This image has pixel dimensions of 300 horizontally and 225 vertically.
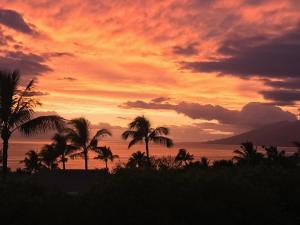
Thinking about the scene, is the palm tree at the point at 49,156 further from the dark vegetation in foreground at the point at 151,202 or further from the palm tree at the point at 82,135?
the dark vegetation in foreground at the point at 151,202

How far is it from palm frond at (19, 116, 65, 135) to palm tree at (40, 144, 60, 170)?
35.0m

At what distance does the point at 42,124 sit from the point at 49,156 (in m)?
40.1

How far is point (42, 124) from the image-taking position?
71.6 feet

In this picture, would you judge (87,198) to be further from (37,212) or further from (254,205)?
(254,205)

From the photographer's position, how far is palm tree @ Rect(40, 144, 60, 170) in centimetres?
5884

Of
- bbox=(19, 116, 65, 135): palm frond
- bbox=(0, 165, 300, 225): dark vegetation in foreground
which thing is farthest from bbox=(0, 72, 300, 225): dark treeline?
bbox=(19, 116, 65, 135): palm frond

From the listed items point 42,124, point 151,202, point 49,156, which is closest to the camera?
point 151,202

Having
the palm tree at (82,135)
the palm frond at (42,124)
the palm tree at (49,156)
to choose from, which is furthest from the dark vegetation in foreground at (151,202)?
the palm tree at (49,156)

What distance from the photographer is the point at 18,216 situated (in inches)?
429

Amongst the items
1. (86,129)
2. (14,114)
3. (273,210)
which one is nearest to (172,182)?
(273,210)

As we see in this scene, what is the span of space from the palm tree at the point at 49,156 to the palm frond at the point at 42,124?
115ft

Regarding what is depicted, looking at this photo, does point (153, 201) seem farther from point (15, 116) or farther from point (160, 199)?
point (15, 116)

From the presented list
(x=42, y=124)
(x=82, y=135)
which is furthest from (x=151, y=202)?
(x=82, y=135)

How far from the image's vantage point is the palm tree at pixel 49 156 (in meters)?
58.8
